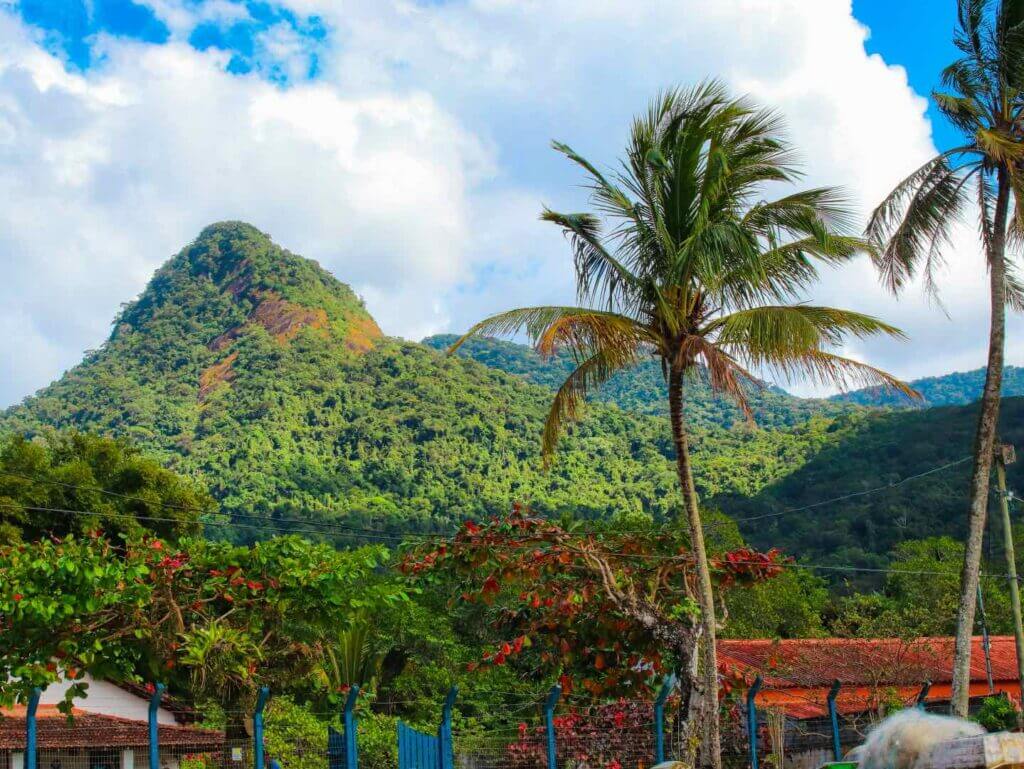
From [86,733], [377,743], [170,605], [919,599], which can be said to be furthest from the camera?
[919,599]

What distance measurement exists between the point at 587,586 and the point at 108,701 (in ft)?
36.7

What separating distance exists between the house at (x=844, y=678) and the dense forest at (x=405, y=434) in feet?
30.8

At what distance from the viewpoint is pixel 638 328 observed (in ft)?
39.2

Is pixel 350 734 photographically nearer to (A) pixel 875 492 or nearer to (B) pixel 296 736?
(B) pixel 296 736

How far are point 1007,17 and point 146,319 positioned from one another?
4313 inches

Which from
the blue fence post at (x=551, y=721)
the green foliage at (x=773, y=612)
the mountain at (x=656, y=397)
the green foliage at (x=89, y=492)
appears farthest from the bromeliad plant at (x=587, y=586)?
the mountain at (x=656, y=397)

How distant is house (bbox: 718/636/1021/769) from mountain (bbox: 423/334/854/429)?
117 feet

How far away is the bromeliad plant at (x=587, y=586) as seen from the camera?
13.2 m

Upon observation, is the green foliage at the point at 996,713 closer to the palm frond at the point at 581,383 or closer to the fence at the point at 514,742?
the fence at the point at 514,742

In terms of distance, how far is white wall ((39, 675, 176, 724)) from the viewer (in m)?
19.3

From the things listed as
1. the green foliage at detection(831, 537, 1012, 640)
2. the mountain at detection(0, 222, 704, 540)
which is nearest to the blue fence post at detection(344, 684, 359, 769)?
the green foliage at detection(831, 537, 1012, 640)

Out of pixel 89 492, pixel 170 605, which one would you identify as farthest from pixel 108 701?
pixel 170 605

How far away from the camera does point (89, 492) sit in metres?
27.0

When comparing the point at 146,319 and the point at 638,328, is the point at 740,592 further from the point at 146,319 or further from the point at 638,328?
the point at 146,319
